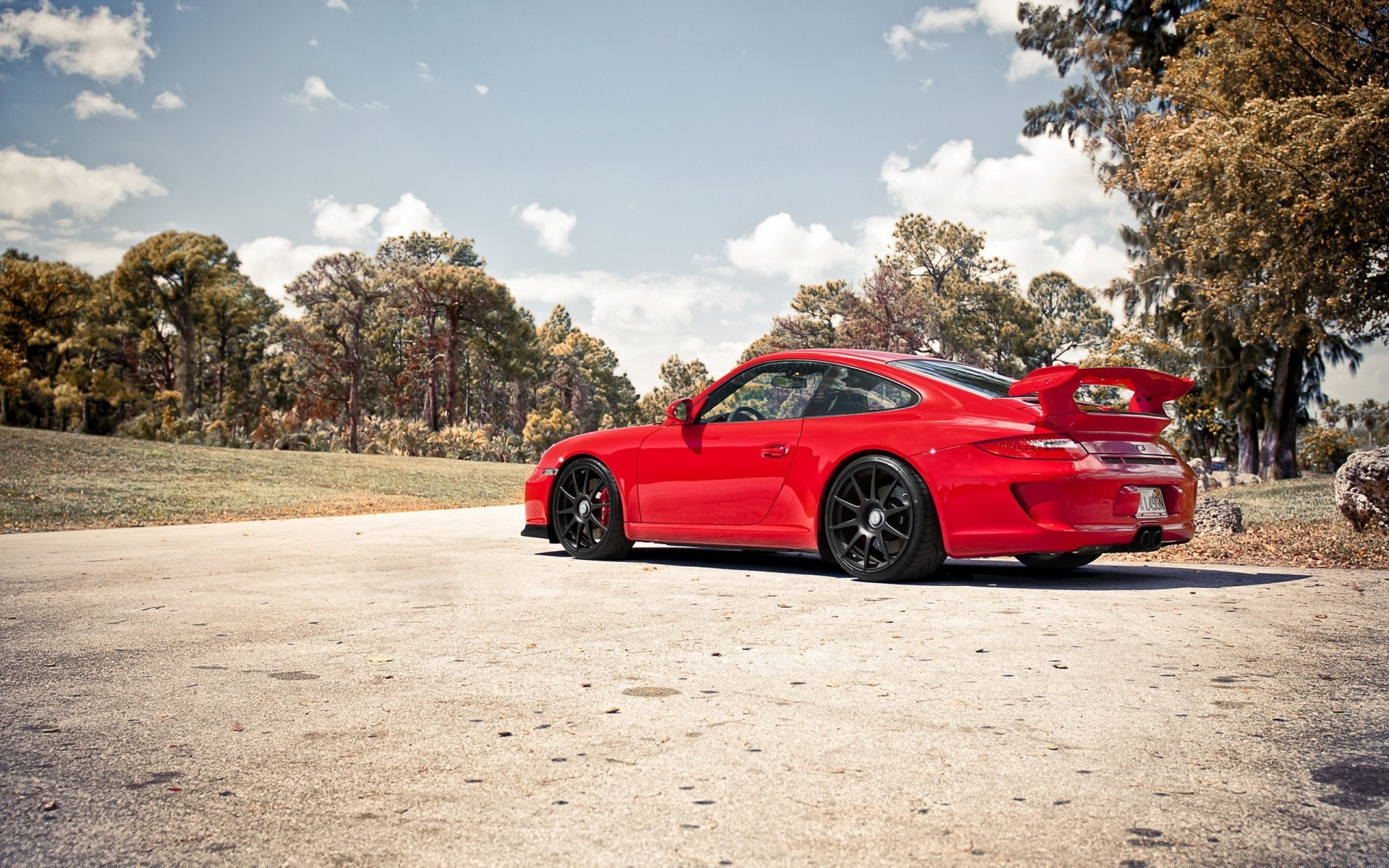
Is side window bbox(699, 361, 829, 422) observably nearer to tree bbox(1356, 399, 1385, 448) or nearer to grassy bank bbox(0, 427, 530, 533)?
grassy bank bbox(0, 427, 530, 533)

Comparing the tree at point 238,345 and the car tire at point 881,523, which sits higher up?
the tree at point 238,345

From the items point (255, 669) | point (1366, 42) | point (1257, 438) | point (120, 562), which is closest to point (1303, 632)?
point (255, 669)

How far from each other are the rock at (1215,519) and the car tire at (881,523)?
504cm

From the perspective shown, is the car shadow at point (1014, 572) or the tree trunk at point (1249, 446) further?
the tree trunk at point (1249, 446)

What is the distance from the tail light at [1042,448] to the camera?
567 cm

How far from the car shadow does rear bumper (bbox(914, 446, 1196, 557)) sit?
0.43 m

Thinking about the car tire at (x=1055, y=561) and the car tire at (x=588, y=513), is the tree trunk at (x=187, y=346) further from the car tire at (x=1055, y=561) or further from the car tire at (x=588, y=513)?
the car tire at (x=1055, y=561)

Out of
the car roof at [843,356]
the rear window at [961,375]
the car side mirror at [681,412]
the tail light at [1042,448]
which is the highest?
the car roof at [843,356]

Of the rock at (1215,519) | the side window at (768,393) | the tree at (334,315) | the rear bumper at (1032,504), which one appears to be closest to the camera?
the rear bumper at (1032,504)

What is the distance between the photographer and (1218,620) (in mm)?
4836

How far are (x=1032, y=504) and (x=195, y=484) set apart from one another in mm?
16337

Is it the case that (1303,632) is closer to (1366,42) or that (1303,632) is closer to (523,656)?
(523,656)

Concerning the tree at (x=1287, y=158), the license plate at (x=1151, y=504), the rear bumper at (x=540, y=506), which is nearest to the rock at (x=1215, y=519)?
the license plate at (x=1151, y=504)

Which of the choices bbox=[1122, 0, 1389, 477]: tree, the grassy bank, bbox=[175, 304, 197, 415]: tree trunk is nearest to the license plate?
bbox=[1122, 0, 1389, 477]: tree
